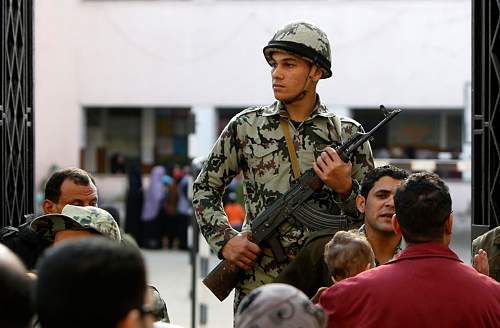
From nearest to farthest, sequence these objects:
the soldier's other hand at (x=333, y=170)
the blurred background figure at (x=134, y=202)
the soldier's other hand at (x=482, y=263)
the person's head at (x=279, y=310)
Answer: the person's head at (x=279, y=310)
the soldier's other hand at (x=482, y=263)
the soldier's other hand at (x=333, y=170)
the blurred background figure at (x=134, y=202)

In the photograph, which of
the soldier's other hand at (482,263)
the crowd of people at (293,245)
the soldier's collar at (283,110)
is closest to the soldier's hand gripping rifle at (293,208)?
the crowd of people at (293,245)

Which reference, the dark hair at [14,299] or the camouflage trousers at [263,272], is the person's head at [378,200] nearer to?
the camouflage trousers at [263,272]

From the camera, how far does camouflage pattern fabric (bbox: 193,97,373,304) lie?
5.11 meters

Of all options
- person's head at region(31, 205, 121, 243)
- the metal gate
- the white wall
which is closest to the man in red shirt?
person's head at region(31, 205, 121, 243)

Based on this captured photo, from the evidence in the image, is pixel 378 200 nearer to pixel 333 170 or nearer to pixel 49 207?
pixel 333 170

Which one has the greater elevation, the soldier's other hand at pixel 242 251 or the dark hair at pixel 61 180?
the dark hair at pixel 61 180

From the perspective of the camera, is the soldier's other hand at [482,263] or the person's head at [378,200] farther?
the person's head at [378,200]

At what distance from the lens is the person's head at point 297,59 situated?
200 inches

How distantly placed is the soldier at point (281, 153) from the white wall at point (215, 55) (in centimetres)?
2091

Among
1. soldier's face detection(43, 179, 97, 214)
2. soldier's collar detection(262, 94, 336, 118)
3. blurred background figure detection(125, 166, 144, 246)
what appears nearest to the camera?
soldier's collar detection(262, 94, 336, 118)

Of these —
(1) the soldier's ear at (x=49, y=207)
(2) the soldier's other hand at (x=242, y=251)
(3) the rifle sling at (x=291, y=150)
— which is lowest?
(2) the soldier's other hand at (x=242, y=251)

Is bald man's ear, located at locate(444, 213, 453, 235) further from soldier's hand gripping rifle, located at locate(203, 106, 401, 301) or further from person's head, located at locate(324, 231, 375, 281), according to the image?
soldier's hand gripping rifle, located at locate(203, 106, 401, 301)

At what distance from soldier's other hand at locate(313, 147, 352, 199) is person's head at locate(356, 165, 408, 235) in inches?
3.3

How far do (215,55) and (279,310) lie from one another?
958 inches
